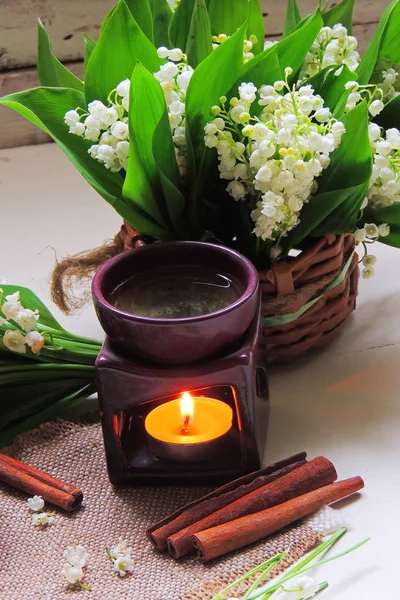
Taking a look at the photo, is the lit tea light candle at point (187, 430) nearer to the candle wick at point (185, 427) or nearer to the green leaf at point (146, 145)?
the candle wick at point (185, 427)

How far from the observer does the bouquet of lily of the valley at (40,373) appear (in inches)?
31.9

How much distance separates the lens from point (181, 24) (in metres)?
0.88

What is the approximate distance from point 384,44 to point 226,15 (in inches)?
6.2

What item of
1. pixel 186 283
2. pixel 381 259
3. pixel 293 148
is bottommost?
pixel 381 259

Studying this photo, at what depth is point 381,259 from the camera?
1.05 meters

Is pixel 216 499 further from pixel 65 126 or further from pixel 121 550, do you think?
pixel 65 126

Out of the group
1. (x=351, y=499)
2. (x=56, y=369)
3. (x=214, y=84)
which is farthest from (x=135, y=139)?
(x=351, y=499)

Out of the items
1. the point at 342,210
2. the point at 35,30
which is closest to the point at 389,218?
the point at 342,210

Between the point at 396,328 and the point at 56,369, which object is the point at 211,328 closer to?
the point at 56,369

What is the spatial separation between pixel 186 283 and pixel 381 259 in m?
0.36

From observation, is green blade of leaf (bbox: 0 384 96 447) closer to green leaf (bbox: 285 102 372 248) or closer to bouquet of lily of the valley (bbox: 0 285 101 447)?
bouquet of lily of the valley (bbox: 0 285 101 447)

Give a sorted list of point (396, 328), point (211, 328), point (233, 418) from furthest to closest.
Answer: point (396, 328), point (233, 418), point (211, 328)

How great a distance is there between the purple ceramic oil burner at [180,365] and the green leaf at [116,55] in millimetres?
158

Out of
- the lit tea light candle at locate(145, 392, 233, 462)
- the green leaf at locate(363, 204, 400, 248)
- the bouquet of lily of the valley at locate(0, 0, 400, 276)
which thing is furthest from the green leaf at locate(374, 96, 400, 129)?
the lit tea light candle at locate(145, 392, 233, 462)
